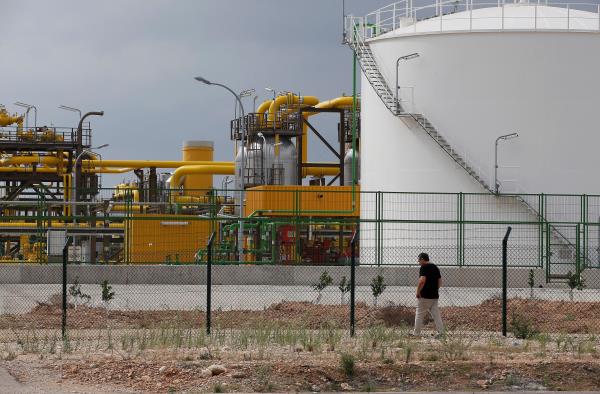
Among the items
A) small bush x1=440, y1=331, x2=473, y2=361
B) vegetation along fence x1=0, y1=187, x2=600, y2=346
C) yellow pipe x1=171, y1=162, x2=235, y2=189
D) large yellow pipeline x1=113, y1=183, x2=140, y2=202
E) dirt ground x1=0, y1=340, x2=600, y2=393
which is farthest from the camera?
yellow pipe x1=171, y1=162, x2=235, y2=189

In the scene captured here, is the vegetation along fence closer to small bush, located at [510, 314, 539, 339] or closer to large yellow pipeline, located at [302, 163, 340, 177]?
small bush, located at [510, 314, 539, 339]

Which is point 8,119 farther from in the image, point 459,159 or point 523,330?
point 523,330

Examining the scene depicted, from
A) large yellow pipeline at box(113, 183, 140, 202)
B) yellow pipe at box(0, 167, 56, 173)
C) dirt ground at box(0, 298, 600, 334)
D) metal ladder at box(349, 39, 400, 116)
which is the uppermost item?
metal ladder at box(349, 39, 400, 116)

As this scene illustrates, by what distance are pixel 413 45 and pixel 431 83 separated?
1519 millimetres

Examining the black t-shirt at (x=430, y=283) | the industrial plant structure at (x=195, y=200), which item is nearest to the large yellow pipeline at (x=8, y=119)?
the industrial plant structure at (x=195, y=200)

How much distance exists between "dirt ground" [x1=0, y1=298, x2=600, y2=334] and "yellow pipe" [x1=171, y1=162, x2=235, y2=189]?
104 ft

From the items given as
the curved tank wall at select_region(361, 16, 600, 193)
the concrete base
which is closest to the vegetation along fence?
the concrete base

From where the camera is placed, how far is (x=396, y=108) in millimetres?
41469

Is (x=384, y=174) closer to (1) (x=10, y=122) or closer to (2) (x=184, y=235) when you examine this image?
(2) (x=184, y=235)

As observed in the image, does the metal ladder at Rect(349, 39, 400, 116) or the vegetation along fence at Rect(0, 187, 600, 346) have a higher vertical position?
the metal ladder at Rect(349, 39, 400, 116)

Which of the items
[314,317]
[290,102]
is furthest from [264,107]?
[314,317]

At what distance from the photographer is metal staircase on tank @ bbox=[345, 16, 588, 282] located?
4028 cm

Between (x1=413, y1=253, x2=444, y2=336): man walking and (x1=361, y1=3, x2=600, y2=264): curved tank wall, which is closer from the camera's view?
(x1=413, y1=253, x2=444, y2=336): man walking

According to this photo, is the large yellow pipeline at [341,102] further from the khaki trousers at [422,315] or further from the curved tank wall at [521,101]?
the khaki trousers at [422,315]
